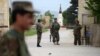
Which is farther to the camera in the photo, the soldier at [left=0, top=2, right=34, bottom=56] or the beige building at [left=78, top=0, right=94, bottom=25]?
the beige building at [left=78, top=0, right=94, bottom=25]

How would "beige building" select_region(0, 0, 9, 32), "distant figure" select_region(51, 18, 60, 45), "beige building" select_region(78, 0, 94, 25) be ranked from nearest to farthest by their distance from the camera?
"distant figure" select_region(51, 18, 60, 45), "beige building" select_region(0, 0, 9, 32), "beige building" select_region(78, 0, 94, 25)

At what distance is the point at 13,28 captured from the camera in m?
4.18

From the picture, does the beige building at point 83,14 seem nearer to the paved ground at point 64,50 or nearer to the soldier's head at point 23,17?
the paved ground at point 64,50

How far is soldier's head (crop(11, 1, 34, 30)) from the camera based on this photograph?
4.15 metres

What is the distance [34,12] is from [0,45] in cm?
46

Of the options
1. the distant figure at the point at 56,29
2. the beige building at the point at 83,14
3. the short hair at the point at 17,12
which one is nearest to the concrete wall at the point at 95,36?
the distant figure at the point at 56,29

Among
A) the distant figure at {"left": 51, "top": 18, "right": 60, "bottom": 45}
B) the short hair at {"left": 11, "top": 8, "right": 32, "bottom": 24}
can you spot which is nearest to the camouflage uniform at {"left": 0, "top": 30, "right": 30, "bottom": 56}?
the short hair at {"left": 11, "top": 8, "right": 32, "bottom": 24}

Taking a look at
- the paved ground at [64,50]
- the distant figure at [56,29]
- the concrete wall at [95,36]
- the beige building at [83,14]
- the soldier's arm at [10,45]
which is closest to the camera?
the soldier's arm at [10,45]

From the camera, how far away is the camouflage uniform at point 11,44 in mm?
4105

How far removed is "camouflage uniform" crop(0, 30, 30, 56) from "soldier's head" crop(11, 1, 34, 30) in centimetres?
10

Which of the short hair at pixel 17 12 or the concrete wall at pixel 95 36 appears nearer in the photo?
the short hair at pixel 17 12

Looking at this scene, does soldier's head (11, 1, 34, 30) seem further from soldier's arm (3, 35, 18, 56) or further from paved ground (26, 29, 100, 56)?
paved ground (26, 29, 100, 56)

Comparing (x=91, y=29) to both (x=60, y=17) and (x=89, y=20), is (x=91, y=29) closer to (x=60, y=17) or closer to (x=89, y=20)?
(x=89, y=20)

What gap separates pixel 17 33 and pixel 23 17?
165 mm
